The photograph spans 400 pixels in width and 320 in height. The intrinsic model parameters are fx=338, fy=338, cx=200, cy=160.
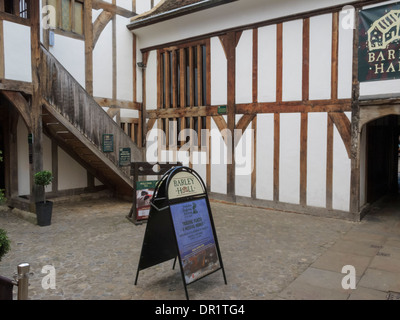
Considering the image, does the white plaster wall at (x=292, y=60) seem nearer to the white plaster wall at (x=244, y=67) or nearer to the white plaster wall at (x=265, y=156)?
the white plaster wall at (x=265, y=156)

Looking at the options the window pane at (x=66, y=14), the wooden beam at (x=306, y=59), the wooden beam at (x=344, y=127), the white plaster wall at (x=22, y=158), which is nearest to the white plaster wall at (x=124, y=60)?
the window pane at (x=66, y=14)

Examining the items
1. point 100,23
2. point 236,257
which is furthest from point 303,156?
point 100,23

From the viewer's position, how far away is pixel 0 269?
194 inches

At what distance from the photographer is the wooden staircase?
25.6 ft

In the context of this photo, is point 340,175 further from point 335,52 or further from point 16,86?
point 16,86

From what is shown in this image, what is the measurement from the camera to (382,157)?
1055cm

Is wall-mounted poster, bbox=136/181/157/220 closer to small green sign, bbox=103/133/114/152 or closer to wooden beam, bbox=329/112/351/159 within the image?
small green sign, bbox=103/133/114/152

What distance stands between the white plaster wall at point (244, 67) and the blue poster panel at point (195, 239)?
5685 mm

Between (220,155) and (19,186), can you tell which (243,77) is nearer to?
(220,155)

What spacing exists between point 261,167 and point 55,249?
5519mm

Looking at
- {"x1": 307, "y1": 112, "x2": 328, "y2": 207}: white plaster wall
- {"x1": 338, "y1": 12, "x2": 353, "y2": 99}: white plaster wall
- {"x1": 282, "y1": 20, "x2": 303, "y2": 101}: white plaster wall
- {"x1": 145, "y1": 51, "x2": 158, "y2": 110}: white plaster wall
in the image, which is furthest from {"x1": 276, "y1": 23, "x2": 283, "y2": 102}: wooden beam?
{"x1": 145, "y1": 51, "x2": 158, "y2": 110}: white plaster wall

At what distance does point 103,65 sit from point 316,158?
6.96m
